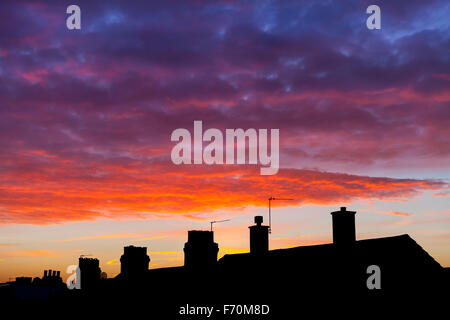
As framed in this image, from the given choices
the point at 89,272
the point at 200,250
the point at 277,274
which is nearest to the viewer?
the point at 277,274

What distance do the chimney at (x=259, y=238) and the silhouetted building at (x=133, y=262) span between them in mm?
7350

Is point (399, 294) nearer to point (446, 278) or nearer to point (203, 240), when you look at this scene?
point (446, 278)

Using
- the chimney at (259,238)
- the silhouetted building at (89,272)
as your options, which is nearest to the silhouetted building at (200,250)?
the chimney at (259,238)

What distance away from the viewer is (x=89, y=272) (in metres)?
35.9

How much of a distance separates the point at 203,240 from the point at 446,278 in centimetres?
1253

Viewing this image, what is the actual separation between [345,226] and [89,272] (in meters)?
18.0

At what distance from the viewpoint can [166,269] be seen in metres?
34.2

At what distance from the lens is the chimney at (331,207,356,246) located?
26062 millimetres

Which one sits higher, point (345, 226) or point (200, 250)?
point (345, 226)

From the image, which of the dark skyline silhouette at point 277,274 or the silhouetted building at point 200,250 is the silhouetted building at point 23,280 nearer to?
the dark skyline silhouette at point 277,274

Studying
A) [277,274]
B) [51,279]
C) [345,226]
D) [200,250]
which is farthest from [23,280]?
[345,226]

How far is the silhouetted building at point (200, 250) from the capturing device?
30266 mm

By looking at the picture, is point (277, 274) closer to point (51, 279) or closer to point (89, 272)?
point (89, 272)
